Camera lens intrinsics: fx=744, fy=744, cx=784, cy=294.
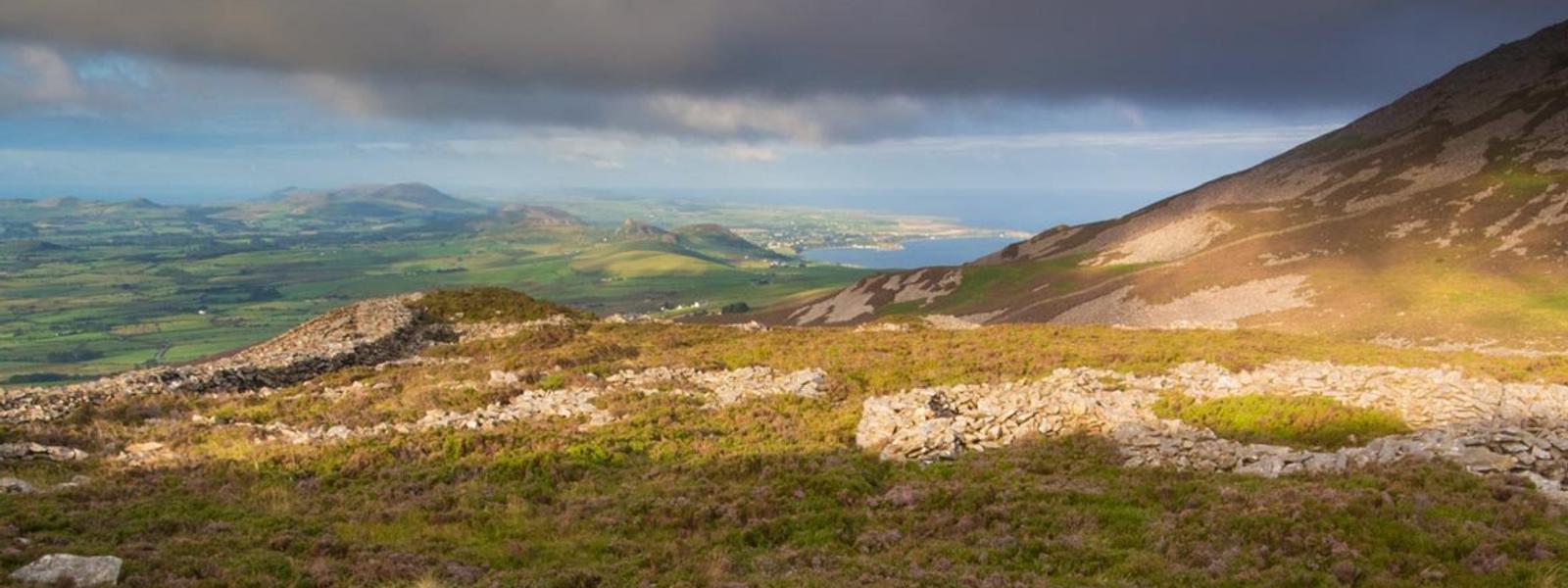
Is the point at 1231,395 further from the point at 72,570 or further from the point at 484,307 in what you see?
the point at 484,307

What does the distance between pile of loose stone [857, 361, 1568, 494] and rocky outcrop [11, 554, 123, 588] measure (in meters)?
20.7

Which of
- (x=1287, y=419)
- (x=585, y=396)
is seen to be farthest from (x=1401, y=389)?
(x=585, y=396)

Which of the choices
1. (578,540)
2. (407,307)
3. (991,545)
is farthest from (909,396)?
(407,307)

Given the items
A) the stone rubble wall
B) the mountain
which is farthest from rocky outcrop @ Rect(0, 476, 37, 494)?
the mountain

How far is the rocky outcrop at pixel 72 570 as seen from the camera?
14.5 metres

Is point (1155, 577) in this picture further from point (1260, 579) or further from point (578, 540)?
point (578, 540)

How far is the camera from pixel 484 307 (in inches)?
2712

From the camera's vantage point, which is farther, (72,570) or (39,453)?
(39,453)

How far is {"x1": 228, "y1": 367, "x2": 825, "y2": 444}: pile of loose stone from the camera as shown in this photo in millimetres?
29656

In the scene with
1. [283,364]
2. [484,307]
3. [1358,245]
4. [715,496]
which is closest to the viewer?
[715,496]

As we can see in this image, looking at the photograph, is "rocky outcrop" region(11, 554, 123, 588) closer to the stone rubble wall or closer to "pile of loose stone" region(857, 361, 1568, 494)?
"pile of loose stone" region(857, 361, 1568, 494)

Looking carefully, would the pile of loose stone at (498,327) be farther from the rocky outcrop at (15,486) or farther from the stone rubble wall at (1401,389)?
the stone rubble wall at (1401,389)

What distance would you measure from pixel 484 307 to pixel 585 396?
1524 inches

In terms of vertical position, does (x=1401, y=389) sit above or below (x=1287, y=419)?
above
